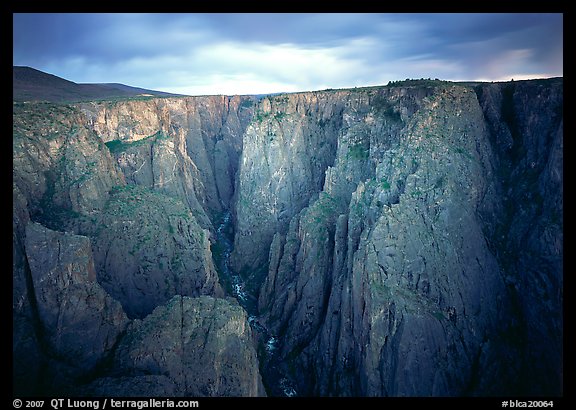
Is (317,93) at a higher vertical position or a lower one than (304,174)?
higher

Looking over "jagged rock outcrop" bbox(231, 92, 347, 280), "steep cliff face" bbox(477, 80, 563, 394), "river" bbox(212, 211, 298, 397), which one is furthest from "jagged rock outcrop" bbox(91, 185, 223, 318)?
"steep cliff face" bbox(477, 80, 563, 394)

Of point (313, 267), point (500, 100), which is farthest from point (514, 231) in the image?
point (313, 267)

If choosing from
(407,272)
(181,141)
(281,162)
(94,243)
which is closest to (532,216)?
(407,272)

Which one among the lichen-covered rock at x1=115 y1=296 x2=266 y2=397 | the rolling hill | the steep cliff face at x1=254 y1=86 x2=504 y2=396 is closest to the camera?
the lichen-covered rock at x1=115 y1=296 x2=266 y2=397

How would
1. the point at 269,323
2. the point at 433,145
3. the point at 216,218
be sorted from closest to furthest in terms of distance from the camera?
the point at 433,145
the point at 269,323
the point at 216,218

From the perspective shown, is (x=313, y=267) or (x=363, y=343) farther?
(x=313, y=267)

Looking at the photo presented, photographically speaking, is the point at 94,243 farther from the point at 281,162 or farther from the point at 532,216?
the point at 532,216

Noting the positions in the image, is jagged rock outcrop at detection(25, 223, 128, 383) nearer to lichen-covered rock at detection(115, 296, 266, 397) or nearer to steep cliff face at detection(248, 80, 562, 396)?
lichen-covered rock at detection(115, 296, 266, 397)

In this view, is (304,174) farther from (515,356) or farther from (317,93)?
(515,356)
